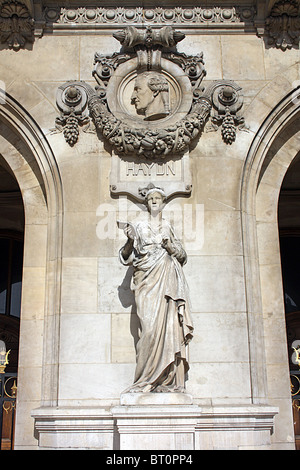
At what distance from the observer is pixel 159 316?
768cm

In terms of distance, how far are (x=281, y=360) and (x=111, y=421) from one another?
260cm

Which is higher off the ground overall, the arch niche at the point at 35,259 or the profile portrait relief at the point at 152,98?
the profile portrait relief at the point at 152,98

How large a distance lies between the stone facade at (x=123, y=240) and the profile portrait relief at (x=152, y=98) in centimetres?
69

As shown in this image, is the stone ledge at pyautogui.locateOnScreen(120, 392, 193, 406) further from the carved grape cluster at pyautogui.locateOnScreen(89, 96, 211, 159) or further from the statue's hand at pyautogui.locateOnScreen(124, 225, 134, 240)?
the carved grape cluster at pyautogui.locateOnScreen(89, 96, 211, 159)

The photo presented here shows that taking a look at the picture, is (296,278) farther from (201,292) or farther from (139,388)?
(139,388)

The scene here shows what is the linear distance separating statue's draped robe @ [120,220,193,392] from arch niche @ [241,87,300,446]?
1127 mm

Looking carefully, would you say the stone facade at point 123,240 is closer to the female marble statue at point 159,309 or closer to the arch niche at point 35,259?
the arch niche at point 35,259

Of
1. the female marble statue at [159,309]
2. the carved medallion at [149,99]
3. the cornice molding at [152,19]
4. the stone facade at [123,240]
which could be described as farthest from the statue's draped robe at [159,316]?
the cornice molding at [152,19]

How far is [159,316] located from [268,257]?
2209 mm

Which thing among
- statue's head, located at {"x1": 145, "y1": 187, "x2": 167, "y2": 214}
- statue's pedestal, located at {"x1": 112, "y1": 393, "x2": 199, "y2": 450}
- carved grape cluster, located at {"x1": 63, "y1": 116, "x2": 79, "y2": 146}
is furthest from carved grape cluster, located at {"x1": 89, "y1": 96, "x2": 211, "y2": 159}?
statue's pedestal, located at {"x1": 112, "y1": 393, "x2": 199, "y2": 450}

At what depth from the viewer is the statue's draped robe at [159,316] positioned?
25.0ft

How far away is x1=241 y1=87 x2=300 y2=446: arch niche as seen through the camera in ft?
27.2

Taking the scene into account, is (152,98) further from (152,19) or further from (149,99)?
(152,19)

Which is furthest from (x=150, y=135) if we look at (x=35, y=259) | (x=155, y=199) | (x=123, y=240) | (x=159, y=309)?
(x=159, y=309)
